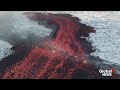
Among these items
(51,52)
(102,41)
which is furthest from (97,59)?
(51,52)

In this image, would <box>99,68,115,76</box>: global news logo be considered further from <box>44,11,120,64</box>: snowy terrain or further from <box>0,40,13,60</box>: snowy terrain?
<box>0,40,13,60</box>: snowy terrain

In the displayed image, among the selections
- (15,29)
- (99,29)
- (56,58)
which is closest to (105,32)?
(99,29)

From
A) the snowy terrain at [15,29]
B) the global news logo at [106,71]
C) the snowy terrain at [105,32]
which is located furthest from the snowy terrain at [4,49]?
the global news logo at [106,71]

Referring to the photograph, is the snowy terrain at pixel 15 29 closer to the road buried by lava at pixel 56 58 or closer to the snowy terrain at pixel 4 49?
the snowy terrain at pixel 4 49

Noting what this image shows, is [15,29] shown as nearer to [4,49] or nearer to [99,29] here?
[4,49]

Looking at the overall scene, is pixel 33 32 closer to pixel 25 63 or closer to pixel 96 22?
pixel 25 63

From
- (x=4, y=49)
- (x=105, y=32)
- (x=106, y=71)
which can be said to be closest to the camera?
(x=106, y=71)

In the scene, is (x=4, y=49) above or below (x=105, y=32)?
below
